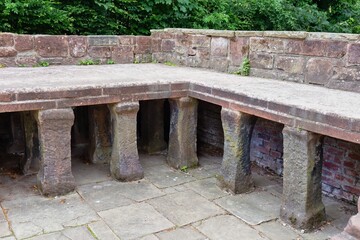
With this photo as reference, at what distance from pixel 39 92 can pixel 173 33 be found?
9.40ft

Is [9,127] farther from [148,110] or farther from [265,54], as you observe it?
[265,54]

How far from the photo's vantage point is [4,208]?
3.83 metres

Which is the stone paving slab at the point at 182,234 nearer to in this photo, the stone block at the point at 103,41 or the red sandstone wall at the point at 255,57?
the red sandstone wall at the point at 255,57

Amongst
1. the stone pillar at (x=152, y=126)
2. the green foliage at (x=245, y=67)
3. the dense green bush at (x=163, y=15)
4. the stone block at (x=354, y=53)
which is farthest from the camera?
the dense green bush at (x=163, y=15)

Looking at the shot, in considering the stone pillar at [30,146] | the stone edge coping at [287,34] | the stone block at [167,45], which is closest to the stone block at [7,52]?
the stone pillar at [30,146]

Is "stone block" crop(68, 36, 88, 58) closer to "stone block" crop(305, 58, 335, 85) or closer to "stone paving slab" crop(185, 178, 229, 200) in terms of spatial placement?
"stone paving slab" crop(185, 178, 229, 200)

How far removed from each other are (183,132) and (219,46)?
134cm

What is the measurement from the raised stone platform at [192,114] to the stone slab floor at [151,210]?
16 centimetres

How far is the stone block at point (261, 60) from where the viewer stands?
187 inches

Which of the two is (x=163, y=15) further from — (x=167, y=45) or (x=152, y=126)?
(x=152, y=126)

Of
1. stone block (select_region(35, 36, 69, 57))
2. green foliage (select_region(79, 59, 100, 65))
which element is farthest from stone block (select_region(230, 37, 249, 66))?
stone block (select_region(35, 36, 69, 57))

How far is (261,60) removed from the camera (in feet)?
16.0

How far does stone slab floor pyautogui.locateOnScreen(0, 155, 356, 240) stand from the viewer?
343 cm

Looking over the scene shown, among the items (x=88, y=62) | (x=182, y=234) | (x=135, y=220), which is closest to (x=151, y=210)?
(x=135, y=220)
